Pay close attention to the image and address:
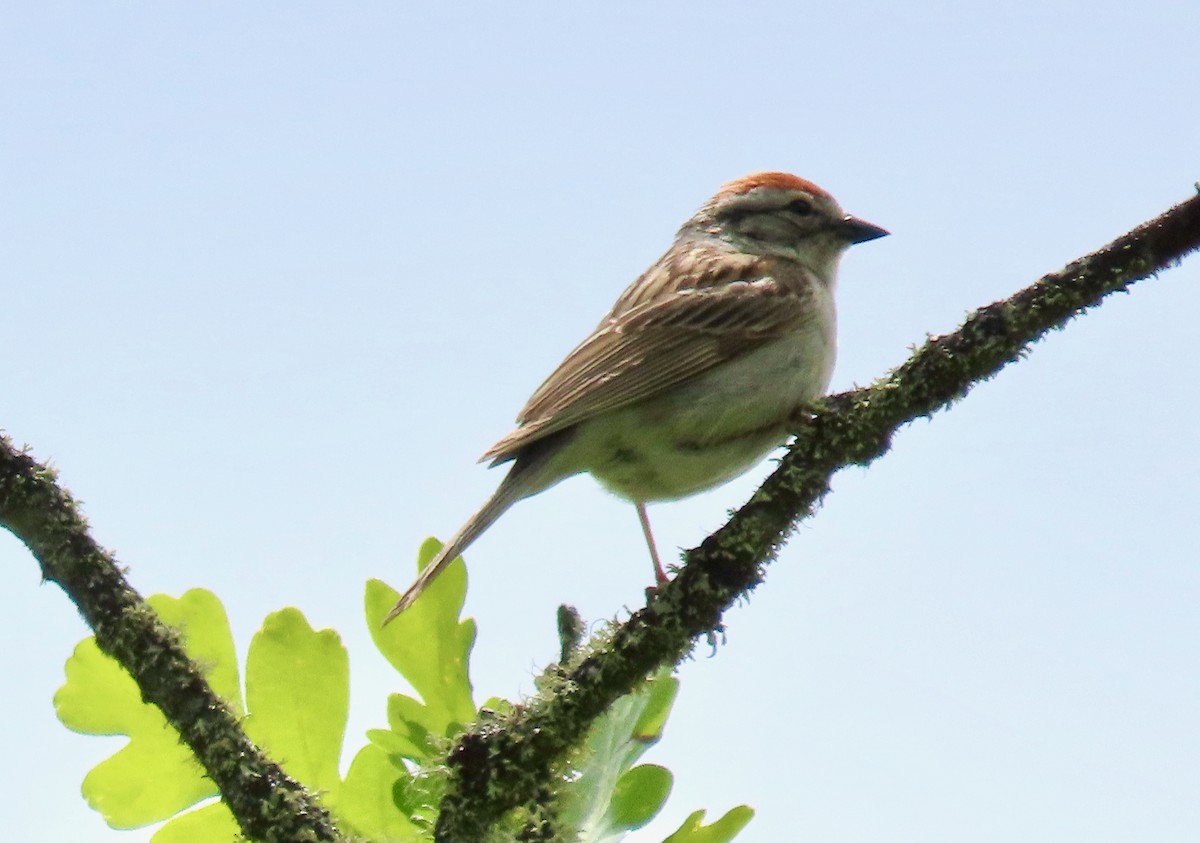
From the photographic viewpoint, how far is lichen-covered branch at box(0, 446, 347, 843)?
2.27 metres

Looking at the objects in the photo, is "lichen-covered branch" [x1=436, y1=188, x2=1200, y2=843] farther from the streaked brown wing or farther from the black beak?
the black beak

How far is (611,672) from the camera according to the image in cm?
244

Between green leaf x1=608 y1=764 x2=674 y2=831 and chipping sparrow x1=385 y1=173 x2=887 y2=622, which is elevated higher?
chipping sparrow x1=385 y1=173 x2=887 y2=622

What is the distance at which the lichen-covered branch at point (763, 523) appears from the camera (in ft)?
7.72

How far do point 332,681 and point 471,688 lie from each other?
29 centimetres

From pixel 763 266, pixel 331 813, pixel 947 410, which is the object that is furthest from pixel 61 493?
pixel 763 266

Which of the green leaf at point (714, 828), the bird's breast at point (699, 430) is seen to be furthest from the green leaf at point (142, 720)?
the bird's breast at point (699, 430)

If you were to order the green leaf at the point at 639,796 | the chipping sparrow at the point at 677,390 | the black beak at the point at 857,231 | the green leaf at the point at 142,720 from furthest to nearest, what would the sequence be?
the black beak at the point at 857,231 → the chipping sparrow at the point at 677,390 → the green leaf at the point at 142,720 → the green leaf at the point at 639,796

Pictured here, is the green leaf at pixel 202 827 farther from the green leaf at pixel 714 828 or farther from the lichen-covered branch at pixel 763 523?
the green leaf at pixel 714 828

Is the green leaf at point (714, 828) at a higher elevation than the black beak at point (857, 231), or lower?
lower

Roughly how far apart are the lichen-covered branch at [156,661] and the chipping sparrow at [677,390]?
5.60ft

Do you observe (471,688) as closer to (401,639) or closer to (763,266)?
(401,639)

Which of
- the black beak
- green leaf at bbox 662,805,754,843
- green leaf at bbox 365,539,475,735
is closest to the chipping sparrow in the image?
the black beak

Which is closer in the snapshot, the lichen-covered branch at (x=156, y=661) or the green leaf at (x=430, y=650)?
the lichen-covered branch at (x=156, y=661)
